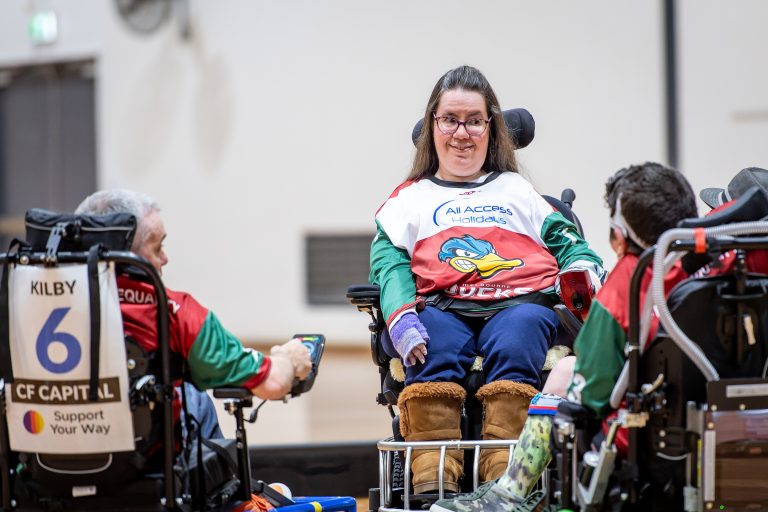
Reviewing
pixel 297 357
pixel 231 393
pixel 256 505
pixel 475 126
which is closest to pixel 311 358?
pixel 297 357

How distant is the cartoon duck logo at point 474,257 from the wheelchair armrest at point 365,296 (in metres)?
0.21

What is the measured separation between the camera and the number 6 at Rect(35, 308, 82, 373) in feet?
6.69

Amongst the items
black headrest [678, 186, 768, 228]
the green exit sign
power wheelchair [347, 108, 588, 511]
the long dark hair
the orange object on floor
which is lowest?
the orange object on floor

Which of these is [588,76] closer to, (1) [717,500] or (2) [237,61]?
(2) [237,61]

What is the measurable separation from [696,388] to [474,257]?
991 millimetres

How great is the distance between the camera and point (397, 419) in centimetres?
282

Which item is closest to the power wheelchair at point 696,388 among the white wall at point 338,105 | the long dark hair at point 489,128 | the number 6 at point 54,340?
the number 6 at point 54,340

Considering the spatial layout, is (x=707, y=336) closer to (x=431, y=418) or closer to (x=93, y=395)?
(x=431, y=418)

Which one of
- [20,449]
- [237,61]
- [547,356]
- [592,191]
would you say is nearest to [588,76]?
[592,191]

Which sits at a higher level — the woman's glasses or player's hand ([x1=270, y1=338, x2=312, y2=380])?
the woman's glasses

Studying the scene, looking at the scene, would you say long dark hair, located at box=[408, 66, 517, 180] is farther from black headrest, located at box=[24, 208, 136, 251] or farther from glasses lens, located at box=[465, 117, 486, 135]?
black headrest, located at box=[24, 208, 136, 251]

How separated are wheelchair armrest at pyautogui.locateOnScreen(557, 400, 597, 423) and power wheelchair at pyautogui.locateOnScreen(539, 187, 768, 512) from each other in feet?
0.22

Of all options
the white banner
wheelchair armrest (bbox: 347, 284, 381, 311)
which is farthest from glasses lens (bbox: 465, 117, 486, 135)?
the white banner

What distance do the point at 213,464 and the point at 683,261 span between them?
1069mm
